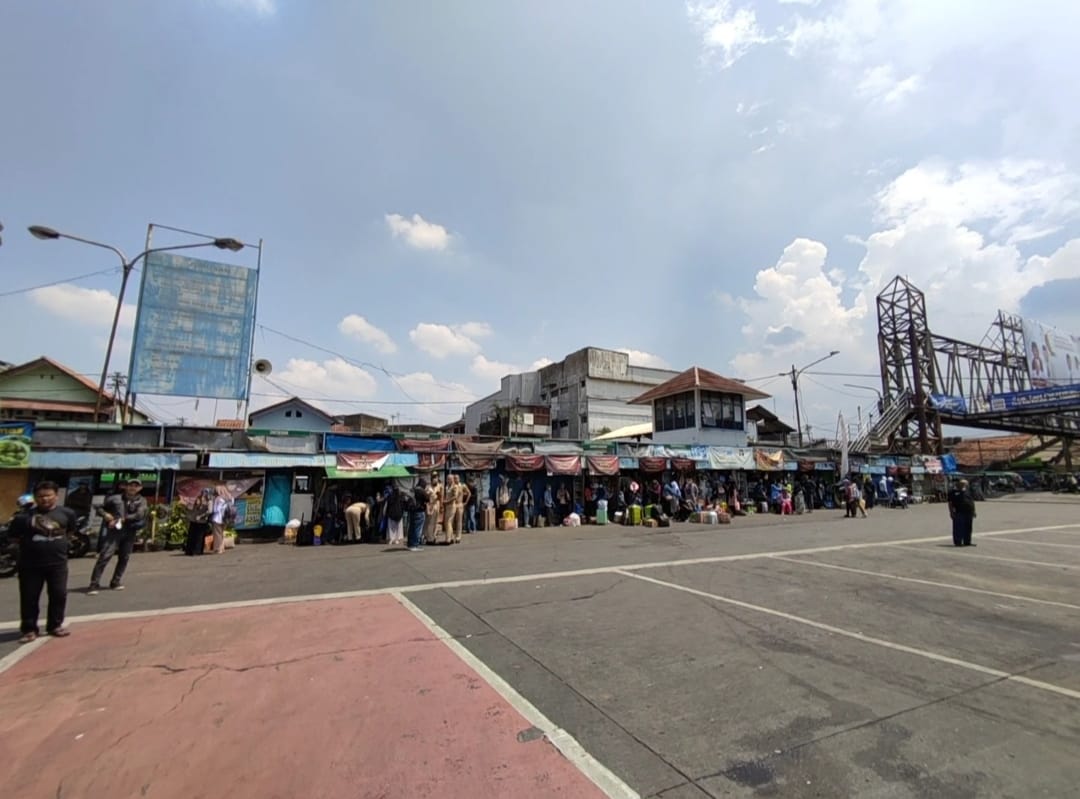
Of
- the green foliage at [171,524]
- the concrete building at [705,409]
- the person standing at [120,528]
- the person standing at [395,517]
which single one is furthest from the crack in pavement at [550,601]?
the concrete building at [705,409]

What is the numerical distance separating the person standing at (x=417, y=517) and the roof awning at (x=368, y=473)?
2.76 metres

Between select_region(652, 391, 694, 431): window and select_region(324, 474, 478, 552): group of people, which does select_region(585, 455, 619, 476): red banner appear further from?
select_region(652, 391, 694, 431): window

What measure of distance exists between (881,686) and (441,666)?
13.6 feet

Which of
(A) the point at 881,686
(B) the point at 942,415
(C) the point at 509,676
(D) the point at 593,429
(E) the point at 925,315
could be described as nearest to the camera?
(A) the point at 881,686

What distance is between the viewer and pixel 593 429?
Result: 47156 mm

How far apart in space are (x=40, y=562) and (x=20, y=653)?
104 cm

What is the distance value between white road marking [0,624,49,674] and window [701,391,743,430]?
1030 inches

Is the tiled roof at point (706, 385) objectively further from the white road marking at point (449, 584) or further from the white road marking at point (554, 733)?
the white road marking at point (554, 733)

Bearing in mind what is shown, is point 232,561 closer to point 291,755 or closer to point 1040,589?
point 291,755

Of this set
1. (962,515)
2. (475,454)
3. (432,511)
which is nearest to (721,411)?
(962,515)

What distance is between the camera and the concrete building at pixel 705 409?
90.9 ft

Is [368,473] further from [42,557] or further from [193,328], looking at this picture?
[42,557]

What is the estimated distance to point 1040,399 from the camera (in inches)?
1462

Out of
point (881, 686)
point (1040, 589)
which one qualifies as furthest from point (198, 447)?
point (1040, 589)
